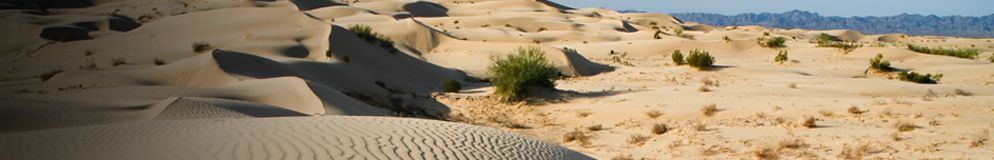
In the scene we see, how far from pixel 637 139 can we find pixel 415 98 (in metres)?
7.33

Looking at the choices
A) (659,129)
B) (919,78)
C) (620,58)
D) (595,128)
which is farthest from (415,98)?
(620,58)

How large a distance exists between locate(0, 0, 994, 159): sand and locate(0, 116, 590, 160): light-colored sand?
3 centimetres

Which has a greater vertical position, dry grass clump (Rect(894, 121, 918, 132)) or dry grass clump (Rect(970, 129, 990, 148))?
dry grass clump (Rect(970, 129, 990, 148))

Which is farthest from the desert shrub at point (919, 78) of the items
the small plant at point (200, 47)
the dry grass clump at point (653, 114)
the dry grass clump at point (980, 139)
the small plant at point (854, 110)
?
the small plant at point (200, 47)

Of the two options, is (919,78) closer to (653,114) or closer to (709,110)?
(709,110)

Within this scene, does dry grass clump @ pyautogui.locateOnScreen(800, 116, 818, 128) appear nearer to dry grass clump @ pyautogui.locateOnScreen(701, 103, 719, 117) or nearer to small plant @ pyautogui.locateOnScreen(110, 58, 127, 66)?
dry grass clump @ pyautogui.locateOnScreen(701, 103, 719, 117)

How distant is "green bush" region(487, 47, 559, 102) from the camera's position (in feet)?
50.3

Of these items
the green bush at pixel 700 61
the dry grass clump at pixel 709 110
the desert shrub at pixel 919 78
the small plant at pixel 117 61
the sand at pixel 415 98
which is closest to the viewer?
the sand at pixel 415 98

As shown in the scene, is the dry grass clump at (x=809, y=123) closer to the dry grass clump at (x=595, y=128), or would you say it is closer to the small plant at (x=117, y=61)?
the dry grass clump at (x=595, y=128)

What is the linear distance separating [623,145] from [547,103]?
5.28 meters

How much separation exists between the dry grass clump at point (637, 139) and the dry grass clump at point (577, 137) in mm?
631

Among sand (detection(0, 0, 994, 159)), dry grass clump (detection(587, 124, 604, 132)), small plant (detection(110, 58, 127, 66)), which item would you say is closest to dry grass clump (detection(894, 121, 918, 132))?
sand (detection(0, 0, 994, 159))

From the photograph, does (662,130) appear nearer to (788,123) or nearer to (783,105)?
(788,123)

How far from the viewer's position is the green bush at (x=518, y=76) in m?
15.3
